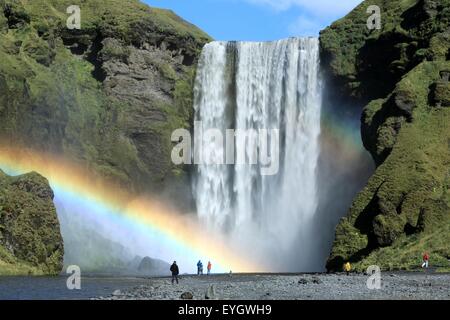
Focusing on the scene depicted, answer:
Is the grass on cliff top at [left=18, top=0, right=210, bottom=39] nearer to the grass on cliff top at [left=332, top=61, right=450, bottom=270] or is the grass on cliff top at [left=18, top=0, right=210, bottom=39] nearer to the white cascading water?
the white cascading water

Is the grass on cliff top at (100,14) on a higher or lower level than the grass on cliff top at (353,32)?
higher

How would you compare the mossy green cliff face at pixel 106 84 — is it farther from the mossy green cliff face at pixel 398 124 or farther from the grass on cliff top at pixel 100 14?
the mossy green cliff face at pixel 398 124

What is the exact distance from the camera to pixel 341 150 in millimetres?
101188

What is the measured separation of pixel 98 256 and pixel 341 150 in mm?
35391

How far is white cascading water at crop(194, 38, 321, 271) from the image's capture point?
99312 mm

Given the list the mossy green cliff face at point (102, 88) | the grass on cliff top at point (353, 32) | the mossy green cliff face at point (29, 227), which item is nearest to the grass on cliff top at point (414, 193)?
the grass on cliff top at point (353, 32)

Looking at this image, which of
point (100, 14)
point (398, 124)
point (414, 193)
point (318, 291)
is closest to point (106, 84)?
point (100, 14)

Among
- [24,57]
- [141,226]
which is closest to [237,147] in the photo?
[141,226]

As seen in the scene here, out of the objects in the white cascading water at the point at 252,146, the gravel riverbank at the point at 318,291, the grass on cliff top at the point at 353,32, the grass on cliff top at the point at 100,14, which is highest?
the grass on cliff top at the point at 100,14

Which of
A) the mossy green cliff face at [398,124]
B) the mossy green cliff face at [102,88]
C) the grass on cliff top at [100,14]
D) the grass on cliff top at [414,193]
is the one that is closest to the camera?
the grass on cliff top at [414,193]

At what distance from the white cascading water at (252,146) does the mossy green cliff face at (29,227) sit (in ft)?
94.9

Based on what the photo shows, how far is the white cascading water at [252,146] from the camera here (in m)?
99.3

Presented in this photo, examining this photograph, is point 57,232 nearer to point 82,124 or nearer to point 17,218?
point 17,218

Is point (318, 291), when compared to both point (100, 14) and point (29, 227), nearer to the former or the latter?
point (29, 227)
